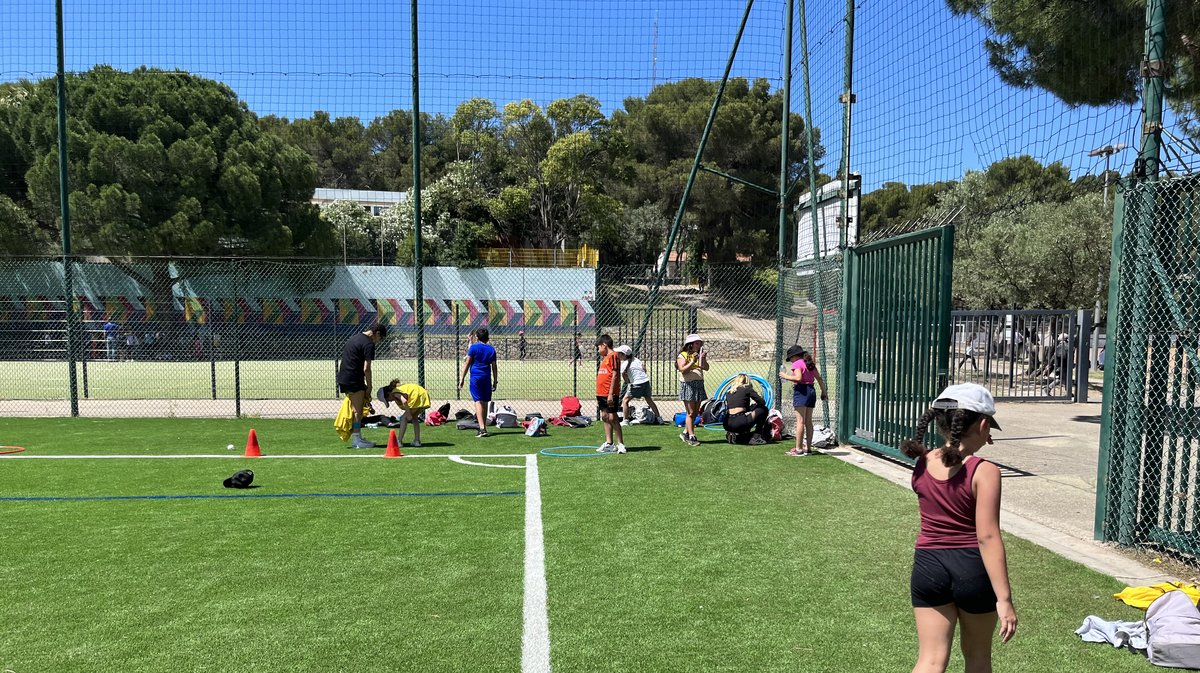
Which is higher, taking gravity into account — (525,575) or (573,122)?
(573,122)

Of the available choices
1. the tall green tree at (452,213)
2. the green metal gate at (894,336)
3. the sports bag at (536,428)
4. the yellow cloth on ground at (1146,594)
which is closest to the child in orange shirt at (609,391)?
the sports bag at (536,428)

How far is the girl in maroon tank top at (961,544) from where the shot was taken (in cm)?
281

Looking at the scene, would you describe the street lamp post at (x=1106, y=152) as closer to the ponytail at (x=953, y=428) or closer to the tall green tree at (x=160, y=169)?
the ponytail at (x=953, y=428)

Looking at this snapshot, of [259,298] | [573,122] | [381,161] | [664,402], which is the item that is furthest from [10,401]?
[381,161]

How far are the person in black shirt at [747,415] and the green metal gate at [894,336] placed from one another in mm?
1064

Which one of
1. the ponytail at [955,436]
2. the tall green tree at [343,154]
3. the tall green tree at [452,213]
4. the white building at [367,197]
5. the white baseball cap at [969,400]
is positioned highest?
the tall green tree at [343,154]

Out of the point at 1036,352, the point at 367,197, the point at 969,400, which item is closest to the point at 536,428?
the point at 969,400

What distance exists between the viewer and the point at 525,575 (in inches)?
204

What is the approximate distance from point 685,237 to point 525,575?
1734 inches

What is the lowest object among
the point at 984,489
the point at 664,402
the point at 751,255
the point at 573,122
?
the point at 664,402

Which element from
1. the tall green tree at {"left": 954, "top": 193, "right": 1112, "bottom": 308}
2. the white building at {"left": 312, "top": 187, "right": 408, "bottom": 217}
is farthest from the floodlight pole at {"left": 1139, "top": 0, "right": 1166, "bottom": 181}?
the white building at {"left": 312, "top": 187, "right": 408, "bottom": 217}

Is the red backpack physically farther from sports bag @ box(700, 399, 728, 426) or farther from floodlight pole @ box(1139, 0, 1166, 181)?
floodlight pole @ box(1139, 0, 1166, 181)

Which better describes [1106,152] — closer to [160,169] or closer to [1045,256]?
[1045,256]

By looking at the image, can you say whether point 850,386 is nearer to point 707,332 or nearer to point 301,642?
point 301,642
